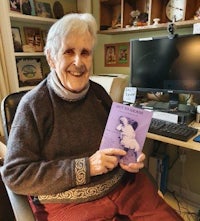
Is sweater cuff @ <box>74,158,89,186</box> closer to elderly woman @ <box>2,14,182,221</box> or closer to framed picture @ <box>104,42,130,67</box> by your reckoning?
elderly woman @ <box>2,14,182,221</box>

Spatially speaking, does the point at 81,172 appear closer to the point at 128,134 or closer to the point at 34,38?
the point at 128,134

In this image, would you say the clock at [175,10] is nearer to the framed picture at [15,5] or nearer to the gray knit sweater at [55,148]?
the gray knit sweater at [55,148]

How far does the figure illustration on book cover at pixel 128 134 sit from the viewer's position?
779mm

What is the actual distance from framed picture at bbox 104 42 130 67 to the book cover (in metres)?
1.22

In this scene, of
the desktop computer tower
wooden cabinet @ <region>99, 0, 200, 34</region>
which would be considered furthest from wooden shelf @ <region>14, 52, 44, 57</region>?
the desktop computer tower

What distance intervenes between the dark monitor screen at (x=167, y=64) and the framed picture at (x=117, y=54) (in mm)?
357

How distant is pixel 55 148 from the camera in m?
0.87

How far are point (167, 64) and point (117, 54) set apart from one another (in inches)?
26.4

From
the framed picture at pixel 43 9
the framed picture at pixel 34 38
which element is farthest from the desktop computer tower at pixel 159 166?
the framed picture at pixel 43 9

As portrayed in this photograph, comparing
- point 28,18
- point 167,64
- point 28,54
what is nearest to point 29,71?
point 28,54

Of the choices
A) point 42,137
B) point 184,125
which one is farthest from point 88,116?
point 184,125

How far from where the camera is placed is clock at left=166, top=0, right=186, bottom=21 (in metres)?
1.44

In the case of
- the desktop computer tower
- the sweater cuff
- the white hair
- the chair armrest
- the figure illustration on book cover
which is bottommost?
the desktop computer tower

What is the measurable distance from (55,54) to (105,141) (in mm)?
420
